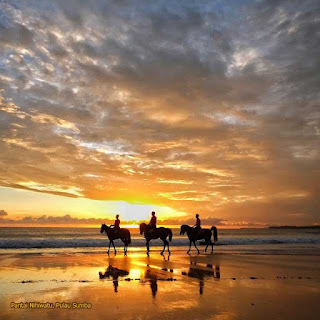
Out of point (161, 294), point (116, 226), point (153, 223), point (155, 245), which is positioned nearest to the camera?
point (161, 294)

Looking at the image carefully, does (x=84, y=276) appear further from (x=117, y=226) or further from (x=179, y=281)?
(x=117, y=226)

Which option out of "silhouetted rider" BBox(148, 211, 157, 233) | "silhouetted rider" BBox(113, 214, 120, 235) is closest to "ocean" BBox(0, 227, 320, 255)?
"silhouetted rider" BBox(113, 214, 120, 235)

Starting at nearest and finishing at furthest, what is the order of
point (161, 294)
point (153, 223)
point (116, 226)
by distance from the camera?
1. point (161, 294)
2. point (153, 223)
3. point (116, 226)

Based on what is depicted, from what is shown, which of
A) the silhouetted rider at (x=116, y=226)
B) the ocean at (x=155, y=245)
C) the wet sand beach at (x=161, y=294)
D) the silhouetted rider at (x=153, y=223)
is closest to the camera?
the wet sand beach at (x=161, y=294)

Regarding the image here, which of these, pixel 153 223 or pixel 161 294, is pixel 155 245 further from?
pixel 161 294

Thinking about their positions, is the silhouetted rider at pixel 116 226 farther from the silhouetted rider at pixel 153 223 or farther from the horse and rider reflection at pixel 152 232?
the silhouetted rider at pixel 153 223

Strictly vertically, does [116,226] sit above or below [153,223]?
below

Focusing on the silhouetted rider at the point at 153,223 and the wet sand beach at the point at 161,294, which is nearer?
the wet sand beach at the point at 161,294

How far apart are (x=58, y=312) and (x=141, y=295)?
8.53 ft

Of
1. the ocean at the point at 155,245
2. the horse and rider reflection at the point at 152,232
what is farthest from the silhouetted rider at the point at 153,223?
the ocean at the point at 155,245

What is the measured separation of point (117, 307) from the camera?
27.0ft

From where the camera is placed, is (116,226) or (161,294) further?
(116,226)

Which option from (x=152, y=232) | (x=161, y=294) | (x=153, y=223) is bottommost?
(x=161, y=294)

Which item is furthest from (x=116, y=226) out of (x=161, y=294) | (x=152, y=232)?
(x=161, y=294)
